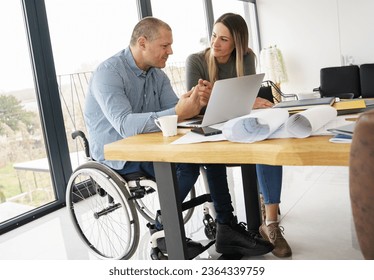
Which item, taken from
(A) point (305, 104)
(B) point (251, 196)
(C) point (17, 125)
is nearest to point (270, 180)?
(B) point (251, 196)

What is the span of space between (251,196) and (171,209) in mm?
704

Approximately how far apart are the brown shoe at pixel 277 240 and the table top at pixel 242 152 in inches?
31.1

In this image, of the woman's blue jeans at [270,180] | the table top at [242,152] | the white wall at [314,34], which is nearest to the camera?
the table top at [242,152]

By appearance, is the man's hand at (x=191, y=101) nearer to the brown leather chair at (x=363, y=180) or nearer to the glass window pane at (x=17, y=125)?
the brown leather chair at (x=363, y=180)

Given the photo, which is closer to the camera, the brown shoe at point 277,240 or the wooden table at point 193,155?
the wooden table at point 193,155

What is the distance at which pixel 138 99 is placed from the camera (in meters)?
1.73

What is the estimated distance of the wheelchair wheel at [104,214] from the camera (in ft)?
4.88

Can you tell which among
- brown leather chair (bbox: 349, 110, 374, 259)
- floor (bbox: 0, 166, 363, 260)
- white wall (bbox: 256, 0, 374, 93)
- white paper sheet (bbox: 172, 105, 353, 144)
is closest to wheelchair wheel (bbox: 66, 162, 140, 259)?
floor (bbox: 0, 166, 363, 260)

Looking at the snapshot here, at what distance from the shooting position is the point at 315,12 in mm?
5578

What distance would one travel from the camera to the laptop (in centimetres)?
121

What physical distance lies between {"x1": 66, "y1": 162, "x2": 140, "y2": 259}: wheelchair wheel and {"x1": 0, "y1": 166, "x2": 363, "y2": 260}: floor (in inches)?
4.0

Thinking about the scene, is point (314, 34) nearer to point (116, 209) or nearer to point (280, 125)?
point (116, 209)

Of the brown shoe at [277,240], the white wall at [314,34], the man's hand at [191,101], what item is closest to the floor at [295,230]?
the brown shoe at [277,240]

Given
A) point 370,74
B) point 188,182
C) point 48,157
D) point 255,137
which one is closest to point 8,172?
point 48,157
